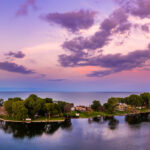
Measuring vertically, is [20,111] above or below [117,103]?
below

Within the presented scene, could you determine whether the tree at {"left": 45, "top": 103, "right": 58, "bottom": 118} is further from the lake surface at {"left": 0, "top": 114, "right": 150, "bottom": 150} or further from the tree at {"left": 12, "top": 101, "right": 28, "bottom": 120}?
the lake surface at {"left": 0, "top": 114, "right": 150, "bottom": 150}

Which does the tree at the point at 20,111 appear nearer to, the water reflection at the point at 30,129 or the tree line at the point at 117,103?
the water reflection at the point at 30,129

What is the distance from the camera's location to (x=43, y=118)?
56.4 m

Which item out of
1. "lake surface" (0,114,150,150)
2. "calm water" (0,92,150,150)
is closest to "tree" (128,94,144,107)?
"calm water" (0,92,150,150)

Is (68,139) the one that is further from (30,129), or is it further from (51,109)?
(51,109)

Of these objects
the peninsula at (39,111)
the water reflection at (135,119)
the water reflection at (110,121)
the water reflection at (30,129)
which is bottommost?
the water reflection at (135,119)

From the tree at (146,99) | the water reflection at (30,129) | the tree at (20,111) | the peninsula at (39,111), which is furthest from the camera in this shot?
the tree at (146,99)

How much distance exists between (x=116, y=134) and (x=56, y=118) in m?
24.6

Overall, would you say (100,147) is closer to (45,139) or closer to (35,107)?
(45,139)

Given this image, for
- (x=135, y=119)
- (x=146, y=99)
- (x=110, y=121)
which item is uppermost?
(x=146, y=99)

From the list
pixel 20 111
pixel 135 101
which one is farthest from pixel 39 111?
pixel 135 101

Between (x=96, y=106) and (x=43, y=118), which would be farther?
(x=96, y=106)

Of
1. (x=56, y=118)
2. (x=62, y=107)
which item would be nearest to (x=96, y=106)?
(x=62, y=107)

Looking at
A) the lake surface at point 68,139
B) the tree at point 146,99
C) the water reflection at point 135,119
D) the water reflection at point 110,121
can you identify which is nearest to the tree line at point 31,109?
the lake surface at point 68,139
